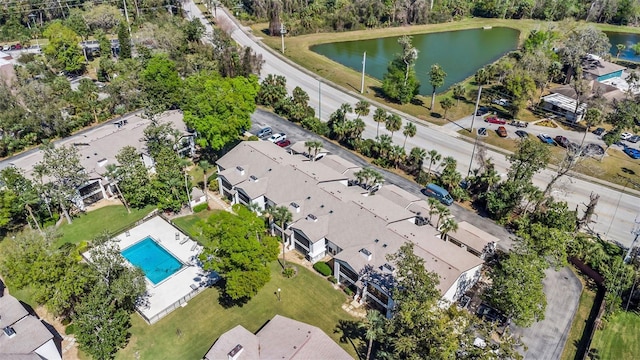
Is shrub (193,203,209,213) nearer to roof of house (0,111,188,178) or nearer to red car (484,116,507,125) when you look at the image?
roof of house (0,111,188,178)

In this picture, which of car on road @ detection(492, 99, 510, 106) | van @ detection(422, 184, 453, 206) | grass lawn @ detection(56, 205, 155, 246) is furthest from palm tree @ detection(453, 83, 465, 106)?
grass lawn @ detection(56, 205, 155, 246)

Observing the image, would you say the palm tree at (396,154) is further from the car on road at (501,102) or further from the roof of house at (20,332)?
the roof of house at (20,332)

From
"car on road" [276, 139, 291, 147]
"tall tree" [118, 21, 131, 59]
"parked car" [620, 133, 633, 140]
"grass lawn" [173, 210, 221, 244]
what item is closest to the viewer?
"grass lawn" [173, 210, 221, 244]

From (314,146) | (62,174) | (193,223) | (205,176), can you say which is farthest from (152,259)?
(314,146)

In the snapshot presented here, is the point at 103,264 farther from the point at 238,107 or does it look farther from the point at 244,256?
the point at 238,107

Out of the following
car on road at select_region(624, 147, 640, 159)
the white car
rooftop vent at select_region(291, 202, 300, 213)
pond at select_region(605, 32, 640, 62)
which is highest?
pond at select_region(605, 32, 640, 62)

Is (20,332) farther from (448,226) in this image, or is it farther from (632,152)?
(632,152)
